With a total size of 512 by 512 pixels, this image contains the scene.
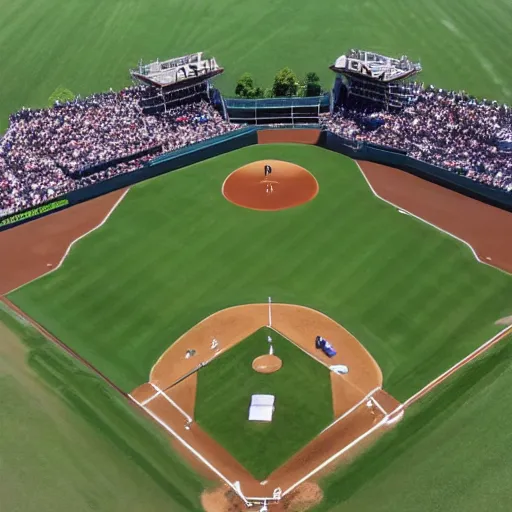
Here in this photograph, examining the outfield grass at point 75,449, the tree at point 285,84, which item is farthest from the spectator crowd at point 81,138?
the outfield grass at point 75,449

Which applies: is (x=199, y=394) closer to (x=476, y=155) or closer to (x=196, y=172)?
(x=196, y=172)

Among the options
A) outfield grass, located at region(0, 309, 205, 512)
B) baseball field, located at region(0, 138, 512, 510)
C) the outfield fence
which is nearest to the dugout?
the outfield fence

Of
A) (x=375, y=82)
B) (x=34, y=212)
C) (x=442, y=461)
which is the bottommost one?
(x=442, y=461)

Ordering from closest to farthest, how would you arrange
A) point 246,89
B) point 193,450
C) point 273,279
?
point 193,450, point 273,279, point 246,89

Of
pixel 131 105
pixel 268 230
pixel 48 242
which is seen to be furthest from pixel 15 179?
pixel 268 230

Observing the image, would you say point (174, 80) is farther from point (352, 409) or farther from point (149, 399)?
point (352, 409)

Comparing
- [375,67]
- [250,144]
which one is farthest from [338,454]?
[375,67]

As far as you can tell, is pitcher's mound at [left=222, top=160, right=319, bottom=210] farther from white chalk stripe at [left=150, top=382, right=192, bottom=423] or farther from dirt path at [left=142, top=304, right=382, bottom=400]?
white chalk stripe at [left=150, top=382, right=192, bottom=423]
